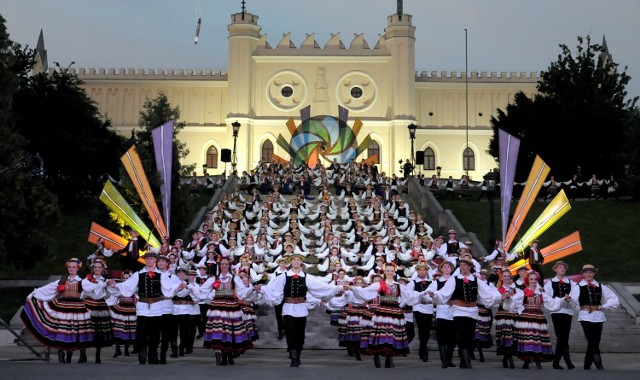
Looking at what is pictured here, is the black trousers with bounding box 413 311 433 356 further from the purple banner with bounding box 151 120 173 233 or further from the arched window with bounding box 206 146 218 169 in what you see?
the arched window with bounding box 206 146 218 169

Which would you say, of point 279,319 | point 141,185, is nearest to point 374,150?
point 141,185

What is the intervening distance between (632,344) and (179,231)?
14743 millimetres

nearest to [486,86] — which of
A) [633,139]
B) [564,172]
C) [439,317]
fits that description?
[564,172]

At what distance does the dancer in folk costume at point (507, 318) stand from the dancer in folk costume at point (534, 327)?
181 mm

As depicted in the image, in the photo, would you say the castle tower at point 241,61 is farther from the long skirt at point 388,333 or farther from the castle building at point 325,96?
the long skirt at point 388,333

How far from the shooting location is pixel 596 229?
33.0 meters

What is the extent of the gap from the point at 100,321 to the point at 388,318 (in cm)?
489

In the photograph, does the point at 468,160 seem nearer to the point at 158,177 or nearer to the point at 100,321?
the point at 158,177

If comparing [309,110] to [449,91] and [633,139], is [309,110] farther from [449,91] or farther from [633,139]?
[633,139]

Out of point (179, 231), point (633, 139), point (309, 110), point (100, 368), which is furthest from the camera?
point (309, 110)

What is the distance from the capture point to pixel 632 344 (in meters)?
20.2

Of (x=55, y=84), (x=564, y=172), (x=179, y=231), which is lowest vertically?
(x=179, y=231)

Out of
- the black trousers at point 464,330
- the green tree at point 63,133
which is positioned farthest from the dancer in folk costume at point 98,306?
the green tree at point 63,133

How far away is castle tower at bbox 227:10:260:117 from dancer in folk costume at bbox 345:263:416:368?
164 ft
